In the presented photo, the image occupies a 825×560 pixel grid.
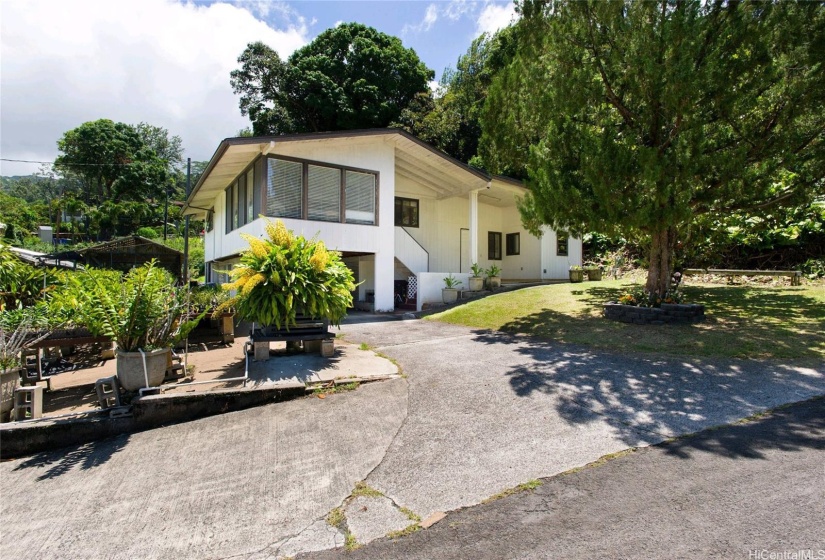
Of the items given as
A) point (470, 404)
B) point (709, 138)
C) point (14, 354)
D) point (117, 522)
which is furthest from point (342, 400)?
point (709, 138)

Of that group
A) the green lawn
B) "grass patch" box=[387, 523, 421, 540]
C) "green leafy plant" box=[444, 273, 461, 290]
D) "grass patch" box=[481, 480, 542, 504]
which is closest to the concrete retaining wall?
"grass patch" box=[387, 523, 421, 540]

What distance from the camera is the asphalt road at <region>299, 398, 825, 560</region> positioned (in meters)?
2.30

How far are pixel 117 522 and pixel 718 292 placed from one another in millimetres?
14474

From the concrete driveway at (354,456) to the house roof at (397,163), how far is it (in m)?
8.00

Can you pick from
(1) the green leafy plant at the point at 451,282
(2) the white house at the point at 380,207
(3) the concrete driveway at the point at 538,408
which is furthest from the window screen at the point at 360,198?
(3) the concrete driveway at the point at 538,408

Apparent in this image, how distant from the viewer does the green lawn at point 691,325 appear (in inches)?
268

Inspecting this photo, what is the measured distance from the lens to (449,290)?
1377 cm

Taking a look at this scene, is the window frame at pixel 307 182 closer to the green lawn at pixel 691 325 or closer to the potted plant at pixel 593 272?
the green lawn at pixel 691 325

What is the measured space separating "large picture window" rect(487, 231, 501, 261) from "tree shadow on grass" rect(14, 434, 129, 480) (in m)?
15.8

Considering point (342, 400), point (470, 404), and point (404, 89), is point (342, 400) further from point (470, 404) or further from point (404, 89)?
point (404, 89)

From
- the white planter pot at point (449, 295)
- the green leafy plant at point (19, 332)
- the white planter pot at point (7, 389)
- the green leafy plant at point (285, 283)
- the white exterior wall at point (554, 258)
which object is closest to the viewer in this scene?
the white planter pot at point (7, 389)

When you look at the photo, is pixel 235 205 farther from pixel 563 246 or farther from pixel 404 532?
pixel 404 532

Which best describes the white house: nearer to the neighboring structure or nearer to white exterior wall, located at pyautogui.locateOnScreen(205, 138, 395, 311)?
white exterior wall, located at pyautogui.locateOnScreen(205, 138, 395, 311)

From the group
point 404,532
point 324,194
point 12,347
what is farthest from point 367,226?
point 404,532
